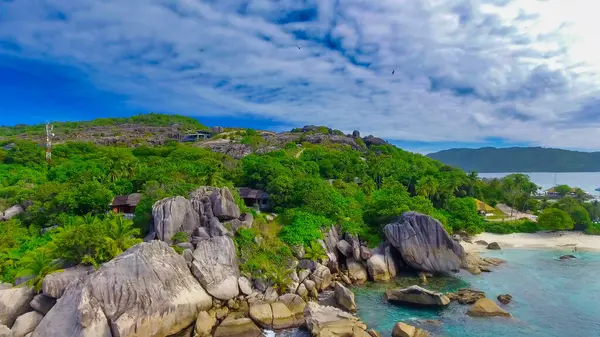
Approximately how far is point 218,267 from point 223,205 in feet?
23.6

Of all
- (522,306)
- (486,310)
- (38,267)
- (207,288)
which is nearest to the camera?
(38,267)

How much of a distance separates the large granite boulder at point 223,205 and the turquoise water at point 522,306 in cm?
1279

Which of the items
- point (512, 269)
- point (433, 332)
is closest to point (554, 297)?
point (512, 269)

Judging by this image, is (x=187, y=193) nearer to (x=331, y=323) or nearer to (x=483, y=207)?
(x=331, y=323)

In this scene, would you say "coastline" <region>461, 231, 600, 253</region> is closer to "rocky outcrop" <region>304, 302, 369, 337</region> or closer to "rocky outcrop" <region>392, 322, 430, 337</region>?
"rocky outcrop" <region>392, 322, 430, 337</region>

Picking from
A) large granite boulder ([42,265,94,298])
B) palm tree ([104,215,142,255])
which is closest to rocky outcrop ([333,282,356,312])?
palm tree ([104,215,142,255])

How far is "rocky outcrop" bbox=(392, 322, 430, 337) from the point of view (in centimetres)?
1987

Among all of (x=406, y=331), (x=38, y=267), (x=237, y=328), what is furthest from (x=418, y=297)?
(x=38, y=267)

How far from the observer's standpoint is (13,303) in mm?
20516

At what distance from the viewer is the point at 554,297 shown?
27.1 metres

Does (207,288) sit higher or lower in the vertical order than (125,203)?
lower

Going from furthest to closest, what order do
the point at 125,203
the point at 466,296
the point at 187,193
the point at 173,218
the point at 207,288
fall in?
the point at 125,203
the point at 187,193
the point at 173,218
the point at 466,296
the point at 207,288

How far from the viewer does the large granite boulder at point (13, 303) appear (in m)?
20.1

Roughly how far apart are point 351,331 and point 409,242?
46.8 ft
